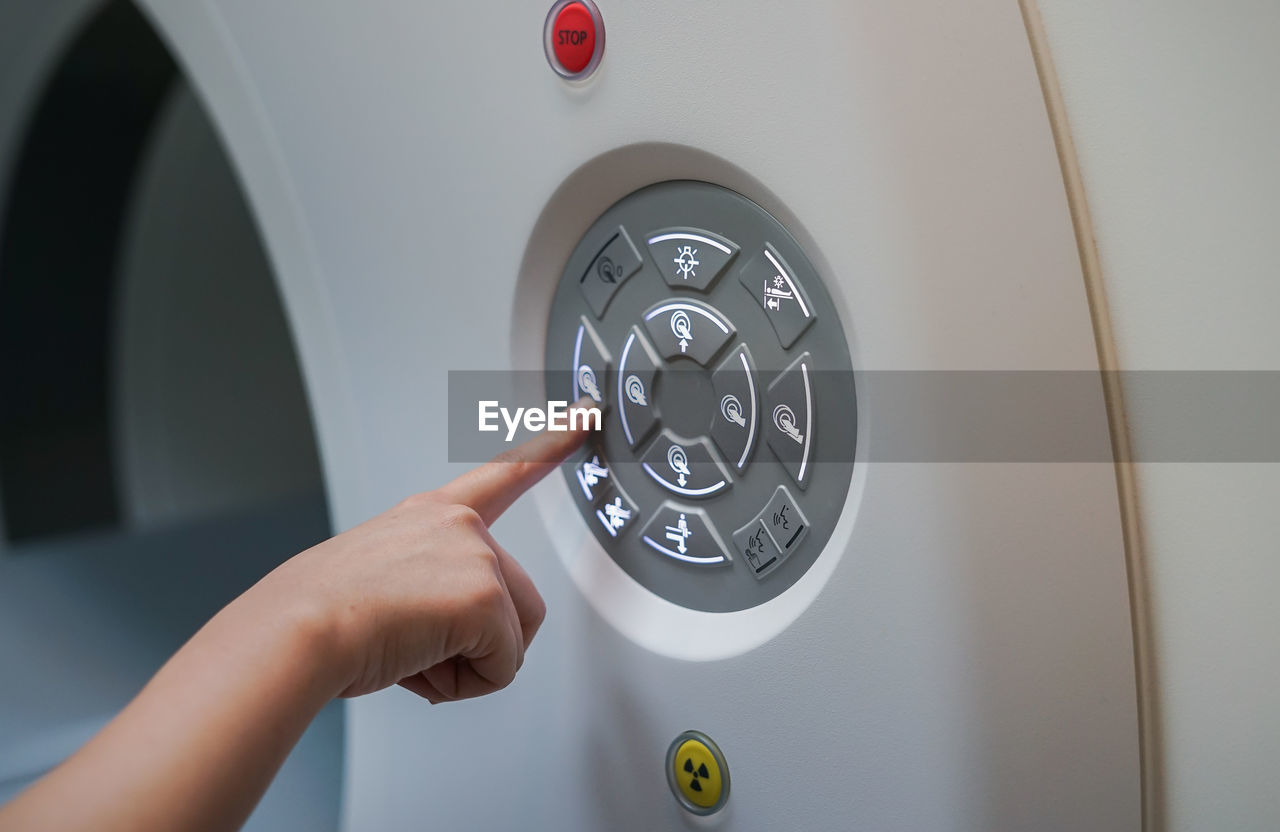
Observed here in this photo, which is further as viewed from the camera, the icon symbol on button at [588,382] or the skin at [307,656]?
the icon symbol on button at [588,382]

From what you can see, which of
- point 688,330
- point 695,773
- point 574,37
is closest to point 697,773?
point 695,773

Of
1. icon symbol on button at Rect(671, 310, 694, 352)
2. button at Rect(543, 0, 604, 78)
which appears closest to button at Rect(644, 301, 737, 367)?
icon symbol on button at Rect(671, 310, 694, 352)

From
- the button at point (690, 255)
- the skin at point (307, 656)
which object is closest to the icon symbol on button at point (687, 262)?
the button at point (690, 255)

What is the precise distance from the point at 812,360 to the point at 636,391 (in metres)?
0.10

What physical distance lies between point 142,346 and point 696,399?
3.07 feet

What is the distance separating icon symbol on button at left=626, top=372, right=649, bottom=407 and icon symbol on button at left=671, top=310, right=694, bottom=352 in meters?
0.03

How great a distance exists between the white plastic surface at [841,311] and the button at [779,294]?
0.08ft

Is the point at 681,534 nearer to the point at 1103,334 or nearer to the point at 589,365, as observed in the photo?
the point at 589,365

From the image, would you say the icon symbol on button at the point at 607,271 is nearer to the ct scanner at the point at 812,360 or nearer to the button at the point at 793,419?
the ct scanner at the point at 812,360

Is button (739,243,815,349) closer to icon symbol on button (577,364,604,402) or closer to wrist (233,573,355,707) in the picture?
icon symbol on button (577,364,604,402)

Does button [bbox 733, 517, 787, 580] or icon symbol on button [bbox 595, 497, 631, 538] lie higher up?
icon symbol on button [bbox 595, 497, 631, 538]

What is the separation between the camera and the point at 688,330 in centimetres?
47

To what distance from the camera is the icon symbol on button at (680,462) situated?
48 cm

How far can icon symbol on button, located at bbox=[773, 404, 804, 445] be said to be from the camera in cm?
44
